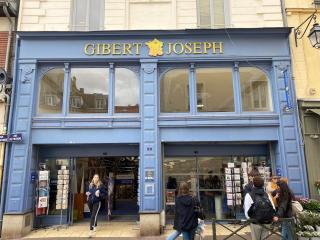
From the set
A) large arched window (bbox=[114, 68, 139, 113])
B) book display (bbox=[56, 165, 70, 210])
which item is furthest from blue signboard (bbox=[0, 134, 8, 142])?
large arched window (bbox=[114, 68, 139, 113])

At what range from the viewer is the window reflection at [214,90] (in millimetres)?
10570

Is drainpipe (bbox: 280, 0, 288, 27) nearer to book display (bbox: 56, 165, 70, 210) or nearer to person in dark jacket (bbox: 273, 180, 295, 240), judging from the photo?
person in dark jacket (bbox: 273, 180, 295, 240)

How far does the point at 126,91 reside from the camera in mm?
10727

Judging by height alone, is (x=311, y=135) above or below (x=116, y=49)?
below

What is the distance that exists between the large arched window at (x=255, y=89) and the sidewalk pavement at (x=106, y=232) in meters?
4.08

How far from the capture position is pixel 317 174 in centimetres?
982

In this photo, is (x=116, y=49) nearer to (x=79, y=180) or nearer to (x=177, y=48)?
(x=177, y=48)

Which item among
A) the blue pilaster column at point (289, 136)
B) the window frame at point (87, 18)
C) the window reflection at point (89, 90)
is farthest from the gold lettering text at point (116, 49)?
the blue pilaster column at point (289, 136)

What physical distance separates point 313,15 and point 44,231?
36.7 feet

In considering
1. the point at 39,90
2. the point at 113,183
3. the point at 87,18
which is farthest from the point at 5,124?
the point at 87,18

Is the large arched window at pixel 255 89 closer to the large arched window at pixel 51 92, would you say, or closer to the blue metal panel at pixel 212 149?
the blue metal panel at pixel 212 149

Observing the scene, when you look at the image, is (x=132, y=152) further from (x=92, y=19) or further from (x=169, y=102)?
(x=92, y=19)

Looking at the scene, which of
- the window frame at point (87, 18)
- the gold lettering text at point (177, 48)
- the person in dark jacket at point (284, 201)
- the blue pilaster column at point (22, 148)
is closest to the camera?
the person in dark jacket at point (284, 201)

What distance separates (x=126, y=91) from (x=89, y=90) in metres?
1.30
